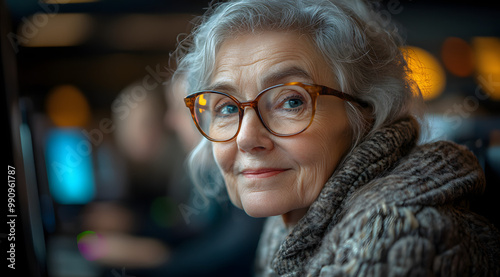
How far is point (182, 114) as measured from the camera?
6.52 feet

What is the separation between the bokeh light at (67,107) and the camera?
5.75 feet

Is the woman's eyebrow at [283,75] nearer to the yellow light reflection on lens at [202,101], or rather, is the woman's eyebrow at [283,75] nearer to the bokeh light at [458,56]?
the yellow light reflection on lens at [202,101]

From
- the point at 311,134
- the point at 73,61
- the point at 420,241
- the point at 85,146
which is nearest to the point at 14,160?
the point at 85,146

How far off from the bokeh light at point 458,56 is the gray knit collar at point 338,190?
124cm

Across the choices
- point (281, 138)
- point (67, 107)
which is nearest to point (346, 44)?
point (281, 138)

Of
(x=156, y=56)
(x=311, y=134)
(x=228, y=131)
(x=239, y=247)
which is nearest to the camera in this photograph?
(x=311, y=134)

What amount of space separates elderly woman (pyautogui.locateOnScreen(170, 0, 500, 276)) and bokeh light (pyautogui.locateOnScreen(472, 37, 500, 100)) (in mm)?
935

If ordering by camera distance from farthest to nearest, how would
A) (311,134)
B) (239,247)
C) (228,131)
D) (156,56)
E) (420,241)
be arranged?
1. (156,56)
2. (239,247)
3. (228,131)
4. (311,134)
5. (420,241)

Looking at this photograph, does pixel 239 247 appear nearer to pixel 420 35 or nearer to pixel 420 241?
pixel 420 241

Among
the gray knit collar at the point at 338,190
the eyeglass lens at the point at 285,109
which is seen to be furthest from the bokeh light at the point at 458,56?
the eyeglass lens at the point at 285,109

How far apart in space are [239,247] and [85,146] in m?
0.99

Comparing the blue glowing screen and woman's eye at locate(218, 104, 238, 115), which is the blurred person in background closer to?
the blue glowing screen

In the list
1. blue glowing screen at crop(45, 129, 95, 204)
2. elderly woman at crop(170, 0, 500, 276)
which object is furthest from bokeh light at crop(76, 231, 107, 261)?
elderly woman at crop(170, 0, 500, 276)

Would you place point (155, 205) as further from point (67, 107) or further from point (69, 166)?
point (67, 107)
